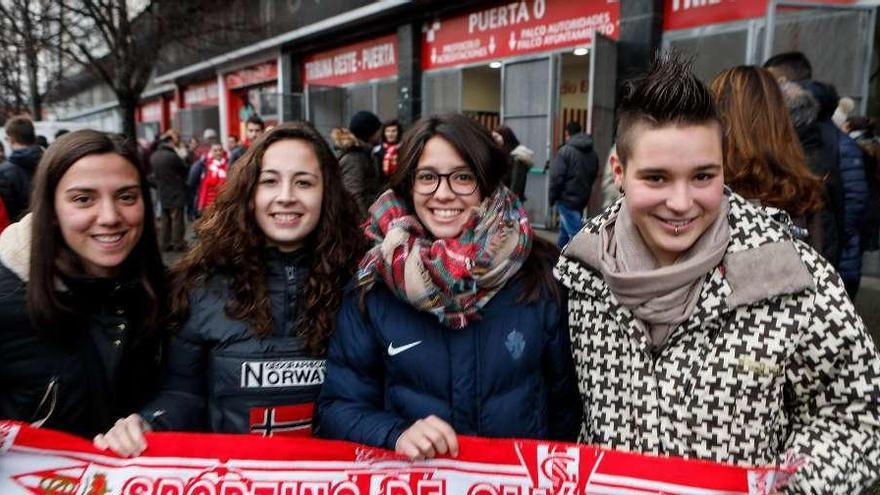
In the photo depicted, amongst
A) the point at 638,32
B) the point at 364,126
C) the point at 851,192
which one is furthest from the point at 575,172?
the point at 851,192

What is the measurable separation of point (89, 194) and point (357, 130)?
18.1ft

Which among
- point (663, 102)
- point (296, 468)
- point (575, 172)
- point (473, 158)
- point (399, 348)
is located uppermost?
point (663, 102)

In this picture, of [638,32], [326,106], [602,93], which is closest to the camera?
[602,93]

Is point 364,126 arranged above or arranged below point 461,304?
above

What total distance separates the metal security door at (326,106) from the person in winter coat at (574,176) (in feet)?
27.9

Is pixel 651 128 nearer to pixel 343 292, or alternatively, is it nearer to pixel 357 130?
pixel 343 292

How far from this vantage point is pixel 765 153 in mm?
2350

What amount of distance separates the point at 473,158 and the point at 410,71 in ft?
38.2

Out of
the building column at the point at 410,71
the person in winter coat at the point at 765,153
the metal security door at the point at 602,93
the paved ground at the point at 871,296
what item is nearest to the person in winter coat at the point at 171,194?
the paved ground at the point at 871,296

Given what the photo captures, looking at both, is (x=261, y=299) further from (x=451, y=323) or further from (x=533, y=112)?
(x=533, y=112)

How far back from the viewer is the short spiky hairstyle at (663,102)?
1.54 metres

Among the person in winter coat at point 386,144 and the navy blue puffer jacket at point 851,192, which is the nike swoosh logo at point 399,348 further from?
the person in winter coat at point 386,144

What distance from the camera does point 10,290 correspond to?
72.9 inches

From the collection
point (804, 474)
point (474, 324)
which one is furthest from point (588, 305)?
point (804, 474)
